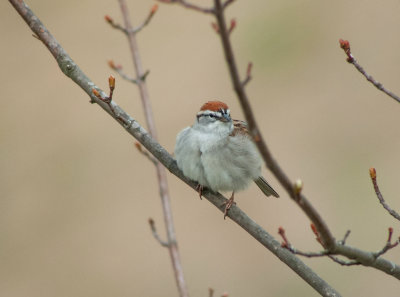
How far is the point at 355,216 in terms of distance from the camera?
5816 millimetres

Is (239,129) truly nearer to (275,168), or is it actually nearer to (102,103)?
(102,103)

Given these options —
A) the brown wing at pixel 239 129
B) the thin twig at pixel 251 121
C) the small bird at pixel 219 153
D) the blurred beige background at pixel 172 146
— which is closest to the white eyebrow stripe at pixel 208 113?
the small bird at pixel 219 153

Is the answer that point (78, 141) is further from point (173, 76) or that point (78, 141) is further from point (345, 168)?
point (345, 168)

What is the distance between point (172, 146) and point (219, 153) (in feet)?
9.67

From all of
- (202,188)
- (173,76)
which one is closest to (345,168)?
(173,76)

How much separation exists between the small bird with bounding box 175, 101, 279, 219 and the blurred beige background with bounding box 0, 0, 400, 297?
194 cm

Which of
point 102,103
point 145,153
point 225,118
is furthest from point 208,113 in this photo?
point 102,103

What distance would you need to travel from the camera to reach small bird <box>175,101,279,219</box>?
2.92 meters

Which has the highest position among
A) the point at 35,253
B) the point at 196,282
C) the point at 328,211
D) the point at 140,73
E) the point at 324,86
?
the point at 324,86

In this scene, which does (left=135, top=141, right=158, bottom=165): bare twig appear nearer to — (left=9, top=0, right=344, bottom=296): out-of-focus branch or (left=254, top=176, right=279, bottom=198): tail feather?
(left=9, top=0, right=344, bottom=296): out-of-focus branch

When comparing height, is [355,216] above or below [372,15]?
below

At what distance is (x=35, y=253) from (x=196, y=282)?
4.88 ft

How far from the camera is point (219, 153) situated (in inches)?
120

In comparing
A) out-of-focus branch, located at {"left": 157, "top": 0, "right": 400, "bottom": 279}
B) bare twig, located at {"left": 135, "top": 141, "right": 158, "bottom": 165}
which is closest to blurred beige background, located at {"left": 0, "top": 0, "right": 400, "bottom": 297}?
bare twig, located at {"left": 135, "top": 141, "right": 158, "bottom": 165}
